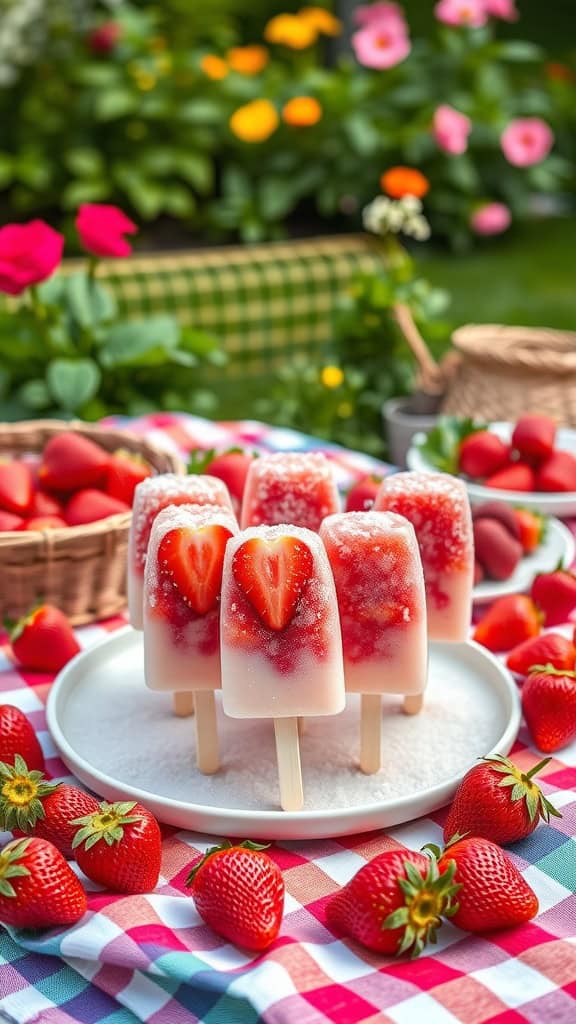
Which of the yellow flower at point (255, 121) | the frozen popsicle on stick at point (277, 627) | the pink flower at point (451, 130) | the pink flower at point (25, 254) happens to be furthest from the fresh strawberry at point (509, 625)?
the yellow flower at point (255, 121)

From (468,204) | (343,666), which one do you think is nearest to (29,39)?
(468,204)

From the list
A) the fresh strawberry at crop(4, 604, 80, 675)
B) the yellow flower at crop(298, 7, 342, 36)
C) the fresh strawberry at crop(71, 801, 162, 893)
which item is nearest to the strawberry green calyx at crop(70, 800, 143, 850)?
the fresh strawberry at crop(71, 801, 162, 893)

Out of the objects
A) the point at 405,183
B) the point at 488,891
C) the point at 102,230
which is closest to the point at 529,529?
the point at 488,891

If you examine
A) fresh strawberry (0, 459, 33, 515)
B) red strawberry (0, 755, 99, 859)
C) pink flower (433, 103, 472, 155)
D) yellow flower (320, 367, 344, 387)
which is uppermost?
pink flower (433, 103, 472, 155)

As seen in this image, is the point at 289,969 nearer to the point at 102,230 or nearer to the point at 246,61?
the point at 102,230

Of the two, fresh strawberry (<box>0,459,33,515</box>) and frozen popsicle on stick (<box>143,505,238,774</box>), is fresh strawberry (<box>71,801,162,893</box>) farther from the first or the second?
fresh strawberry (<box>0,459,33,515</box>)

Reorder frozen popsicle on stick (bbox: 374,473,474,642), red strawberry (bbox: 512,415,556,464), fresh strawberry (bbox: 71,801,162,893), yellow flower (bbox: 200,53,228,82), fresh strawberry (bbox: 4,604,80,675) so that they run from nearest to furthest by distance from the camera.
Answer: fresh strawberry (bbox: 71,801,162,893) < frozen popsicle on stick (bbox: 374,473,474,642) < fresh strawberry (bbox: 4,604,80,675) < red strawberry (bbox: 512,415,556,464) < yellow flower (bbox: 200,53,228,82)

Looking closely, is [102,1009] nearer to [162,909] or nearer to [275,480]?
[162,909]
